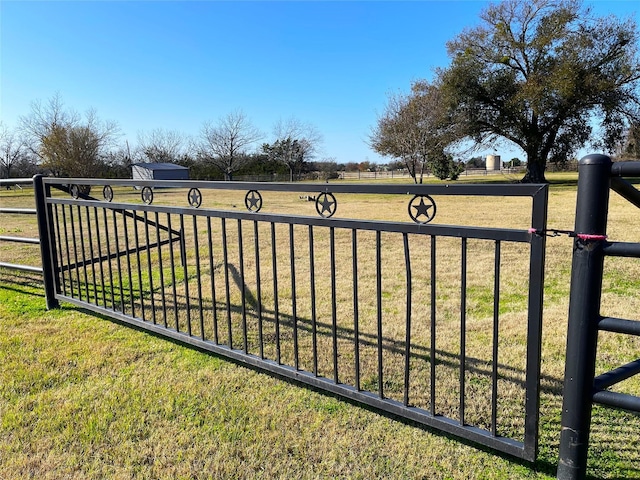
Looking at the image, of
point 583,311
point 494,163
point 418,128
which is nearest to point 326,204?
point 583,311

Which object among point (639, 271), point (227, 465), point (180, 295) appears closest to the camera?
point (227, 465)

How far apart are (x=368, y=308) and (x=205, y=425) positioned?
195 cm

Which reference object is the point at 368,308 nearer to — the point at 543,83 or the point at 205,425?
the point at 205,425

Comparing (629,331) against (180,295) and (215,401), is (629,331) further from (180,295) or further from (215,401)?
(180,295)

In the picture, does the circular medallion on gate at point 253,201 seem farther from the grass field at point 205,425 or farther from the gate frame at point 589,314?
the gate frame at point 589,314

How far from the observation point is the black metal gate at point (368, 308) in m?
1.68

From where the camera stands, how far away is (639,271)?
4.73 m

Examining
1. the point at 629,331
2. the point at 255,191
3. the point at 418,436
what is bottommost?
the point at 418,436

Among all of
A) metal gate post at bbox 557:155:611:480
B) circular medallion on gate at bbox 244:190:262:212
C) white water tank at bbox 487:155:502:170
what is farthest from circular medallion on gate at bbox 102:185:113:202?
white water tank at bbox 487:155:502:170

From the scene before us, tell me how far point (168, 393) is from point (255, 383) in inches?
18.3

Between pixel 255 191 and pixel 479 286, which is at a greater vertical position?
pixel 255 191

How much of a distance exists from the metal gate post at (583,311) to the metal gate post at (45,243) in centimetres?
372

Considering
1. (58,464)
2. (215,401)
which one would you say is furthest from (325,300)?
(58,464)

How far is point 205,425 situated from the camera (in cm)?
200
